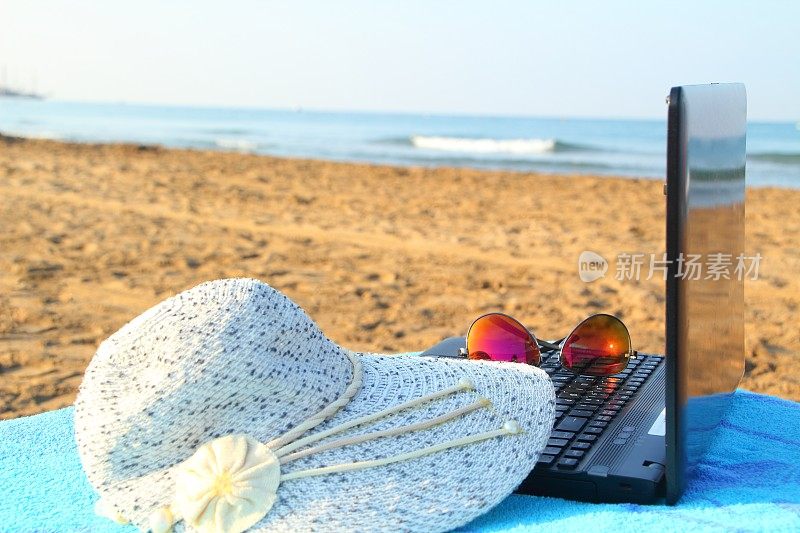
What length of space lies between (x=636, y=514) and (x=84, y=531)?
91 cm

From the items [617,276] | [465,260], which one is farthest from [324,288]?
[617,276]

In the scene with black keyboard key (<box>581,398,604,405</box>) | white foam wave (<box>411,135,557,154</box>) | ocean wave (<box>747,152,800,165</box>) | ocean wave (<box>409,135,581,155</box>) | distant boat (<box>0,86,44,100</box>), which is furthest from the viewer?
distant boat (<box>0,86,44,100</box>)

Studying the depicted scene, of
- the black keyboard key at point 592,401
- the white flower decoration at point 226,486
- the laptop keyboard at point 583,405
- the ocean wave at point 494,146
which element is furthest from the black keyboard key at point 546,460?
the ocean wave at point 494,146

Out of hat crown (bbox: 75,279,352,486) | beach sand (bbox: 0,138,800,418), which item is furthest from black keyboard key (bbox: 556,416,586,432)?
beach sand (bbox: 0,138,800,418)

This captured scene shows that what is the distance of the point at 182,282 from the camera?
196 inches

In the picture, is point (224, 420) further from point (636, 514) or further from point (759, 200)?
point (759, 200)

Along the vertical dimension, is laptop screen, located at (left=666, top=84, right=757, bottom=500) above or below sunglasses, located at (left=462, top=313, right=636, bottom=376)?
above

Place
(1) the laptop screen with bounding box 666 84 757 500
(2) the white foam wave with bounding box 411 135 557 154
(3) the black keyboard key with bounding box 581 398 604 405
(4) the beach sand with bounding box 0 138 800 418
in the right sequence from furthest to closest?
(2) the white foam wave with bounding box 411 135 557 154, (4) the beach sand with bounding box 0 138 800 418, (3) the black keyboard key with bounding box 581 398 604 405, (1) the laptop screen with bounding box 666 84 757 500

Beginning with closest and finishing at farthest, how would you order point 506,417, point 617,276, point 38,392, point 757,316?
point 506,417 → point 38,392 → point 757,316 → point 617,276

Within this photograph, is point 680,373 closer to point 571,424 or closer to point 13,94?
point 571,424

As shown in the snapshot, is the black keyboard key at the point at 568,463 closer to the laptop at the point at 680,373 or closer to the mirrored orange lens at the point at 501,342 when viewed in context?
the laptop at the point at 680,373

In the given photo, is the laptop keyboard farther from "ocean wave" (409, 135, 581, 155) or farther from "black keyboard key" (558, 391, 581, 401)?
"ocean wave" (409, 135, 581, 155)

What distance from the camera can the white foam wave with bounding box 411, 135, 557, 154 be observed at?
839 inches

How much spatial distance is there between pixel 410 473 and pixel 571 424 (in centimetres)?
39
